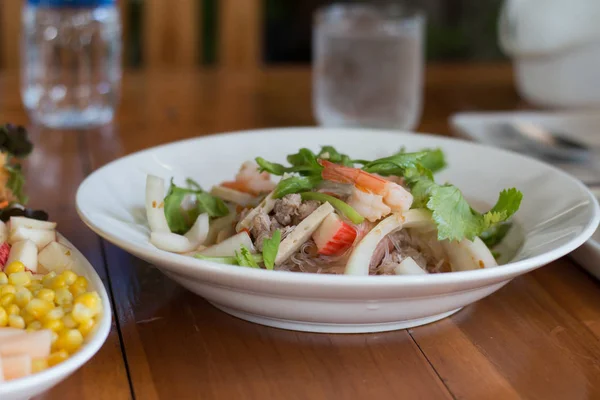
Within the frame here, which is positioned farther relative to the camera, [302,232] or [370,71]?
[370,71]

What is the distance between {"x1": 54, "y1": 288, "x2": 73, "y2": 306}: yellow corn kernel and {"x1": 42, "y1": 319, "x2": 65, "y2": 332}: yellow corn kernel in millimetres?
40

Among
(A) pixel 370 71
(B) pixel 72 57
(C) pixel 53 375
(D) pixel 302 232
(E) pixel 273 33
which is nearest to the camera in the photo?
(C) pixel 53 375

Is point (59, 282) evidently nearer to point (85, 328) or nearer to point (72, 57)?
point (85, 328)

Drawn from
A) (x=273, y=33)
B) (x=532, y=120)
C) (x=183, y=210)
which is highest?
(x=183, y=210)

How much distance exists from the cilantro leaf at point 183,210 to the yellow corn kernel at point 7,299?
29cm

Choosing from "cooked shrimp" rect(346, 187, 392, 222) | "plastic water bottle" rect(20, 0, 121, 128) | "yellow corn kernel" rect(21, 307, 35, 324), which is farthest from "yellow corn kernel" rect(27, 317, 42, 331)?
"plastic water bottle" rect(20, 0, 121, 128)

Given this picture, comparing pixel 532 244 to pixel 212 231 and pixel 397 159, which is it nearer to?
pixel 397 159

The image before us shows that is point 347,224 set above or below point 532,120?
above

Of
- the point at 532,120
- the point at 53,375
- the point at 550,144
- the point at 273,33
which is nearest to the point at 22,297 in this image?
the point at 53,375

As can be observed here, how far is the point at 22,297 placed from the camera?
0.81m

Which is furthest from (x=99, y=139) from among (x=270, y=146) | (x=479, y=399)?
(x=479, y=399)

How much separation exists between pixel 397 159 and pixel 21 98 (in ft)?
4.36

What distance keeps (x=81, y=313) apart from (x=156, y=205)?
29cm

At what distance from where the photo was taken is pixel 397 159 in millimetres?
1010
